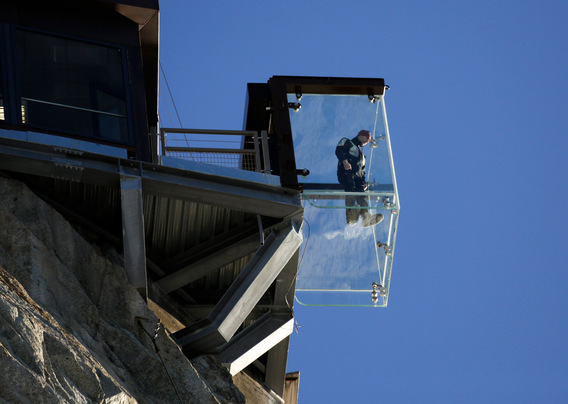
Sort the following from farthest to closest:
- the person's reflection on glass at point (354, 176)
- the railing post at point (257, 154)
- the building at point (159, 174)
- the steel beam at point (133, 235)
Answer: the person's reflection on glass at point (354, 176) < the railing post at point (257, 154) < the building at point (159, 174) < the steel beam at point (133, 235)

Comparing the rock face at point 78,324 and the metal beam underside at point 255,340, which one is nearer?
the rock face at point 78,324

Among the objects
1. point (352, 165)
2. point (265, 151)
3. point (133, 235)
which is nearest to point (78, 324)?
point (133, 235)

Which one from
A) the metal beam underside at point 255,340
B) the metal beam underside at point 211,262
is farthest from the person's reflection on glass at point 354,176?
the metal beam underside at point 255,340

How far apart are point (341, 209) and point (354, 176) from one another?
0.66 meters

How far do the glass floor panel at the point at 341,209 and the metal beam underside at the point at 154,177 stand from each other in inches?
37.9

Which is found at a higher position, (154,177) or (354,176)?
(154,177)

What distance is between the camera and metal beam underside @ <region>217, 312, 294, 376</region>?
670 inches

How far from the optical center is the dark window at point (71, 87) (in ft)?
50.0

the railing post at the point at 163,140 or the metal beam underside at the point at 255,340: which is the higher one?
the railing post at the point at 163,140

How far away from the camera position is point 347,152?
1755 cm

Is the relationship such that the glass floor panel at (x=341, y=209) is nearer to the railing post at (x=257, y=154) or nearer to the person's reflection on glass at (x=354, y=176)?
the person's reflection on glass at (x=354, y=176)

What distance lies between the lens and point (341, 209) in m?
17.3

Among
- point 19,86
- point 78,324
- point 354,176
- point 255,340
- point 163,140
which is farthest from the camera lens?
point 255,340

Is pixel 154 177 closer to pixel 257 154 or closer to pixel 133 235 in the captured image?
pixel 133 235
